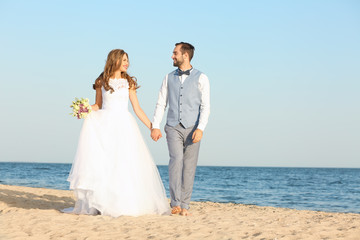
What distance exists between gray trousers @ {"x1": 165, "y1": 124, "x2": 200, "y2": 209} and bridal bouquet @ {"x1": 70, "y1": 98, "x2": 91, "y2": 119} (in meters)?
1.13

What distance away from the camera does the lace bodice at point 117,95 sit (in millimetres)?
5922

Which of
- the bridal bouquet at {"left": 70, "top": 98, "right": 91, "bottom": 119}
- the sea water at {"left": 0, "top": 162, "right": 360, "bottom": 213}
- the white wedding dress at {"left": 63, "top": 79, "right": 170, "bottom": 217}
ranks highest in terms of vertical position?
the bridal bouquet at {"left": 70, "top": 98, "right": 91, "bottom": 119}

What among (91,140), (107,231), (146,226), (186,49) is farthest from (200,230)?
(186,49)

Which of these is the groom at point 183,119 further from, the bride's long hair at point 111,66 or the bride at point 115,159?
the bride's long hair at point 111,66

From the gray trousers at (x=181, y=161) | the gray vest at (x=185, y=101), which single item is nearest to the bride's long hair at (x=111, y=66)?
the gray vest at (x=185, y=101)

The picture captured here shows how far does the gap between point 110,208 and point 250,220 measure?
1.89 m

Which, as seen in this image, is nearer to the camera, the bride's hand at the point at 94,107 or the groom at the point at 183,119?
the groom at the point at 183,119

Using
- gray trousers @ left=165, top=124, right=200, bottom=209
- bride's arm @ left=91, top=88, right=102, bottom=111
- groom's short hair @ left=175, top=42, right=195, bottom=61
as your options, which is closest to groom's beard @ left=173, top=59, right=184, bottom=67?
groom's short hair @ left=175, top=42, right=195, bottom=61

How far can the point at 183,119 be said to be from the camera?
5.81 meters

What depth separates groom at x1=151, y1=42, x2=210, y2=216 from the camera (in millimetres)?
5844

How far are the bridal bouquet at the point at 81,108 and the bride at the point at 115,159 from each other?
11 cm

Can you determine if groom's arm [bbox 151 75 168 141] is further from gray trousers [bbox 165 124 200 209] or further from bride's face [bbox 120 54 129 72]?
bride's face [bbox 120 54 129 72]

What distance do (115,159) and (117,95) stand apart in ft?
2.93

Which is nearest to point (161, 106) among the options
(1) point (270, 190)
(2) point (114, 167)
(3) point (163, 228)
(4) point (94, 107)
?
(4) point (94, 107)
